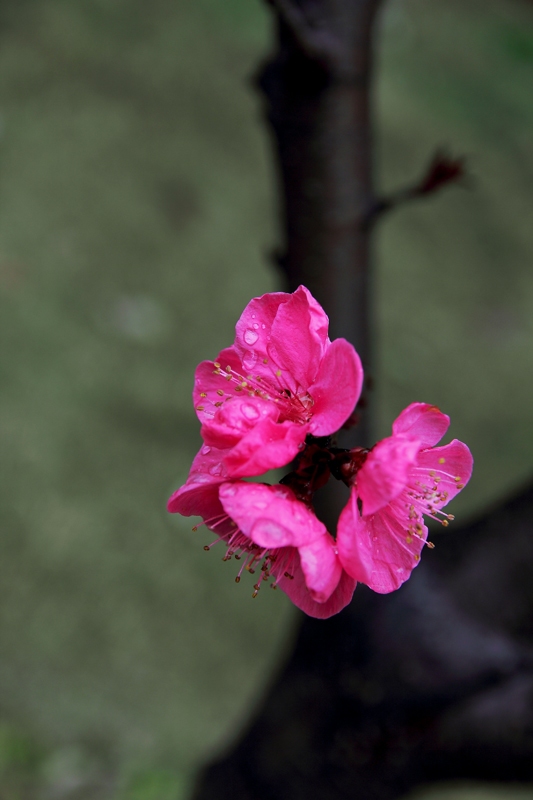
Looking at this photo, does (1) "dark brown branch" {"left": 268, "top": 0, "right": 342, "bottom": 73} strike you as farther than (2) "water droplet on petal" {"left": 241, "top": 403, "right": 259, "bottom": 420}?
Yes

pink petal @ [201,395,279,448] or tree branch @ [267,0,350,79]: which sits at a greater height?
tree branch @ [267,0,350,79]

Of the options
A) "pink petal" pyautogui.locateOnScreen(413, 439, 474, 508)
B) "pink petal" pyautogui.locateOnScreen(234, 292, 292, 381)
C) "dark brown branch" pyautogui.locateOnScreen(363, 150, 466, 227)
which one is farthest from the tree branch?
"pink petal" pyautogui.locateOnScreen(413, 439, 474, 508)

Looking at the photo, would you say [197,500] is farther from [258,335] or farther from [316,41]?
[316,41]

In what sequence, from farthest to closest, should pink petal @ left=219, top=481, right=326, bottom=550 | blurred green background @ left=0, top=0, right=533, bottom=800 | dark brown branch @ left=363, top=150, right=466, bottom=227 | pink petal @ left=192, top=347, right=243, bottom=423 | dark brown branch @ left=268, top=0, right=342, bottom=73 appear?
1. blurred green background @ left=0, top=0, right=533, bottom=800
2. dark brown branch @ left=363, top=150, right=466, bottom=227
3. dark brown branch @ left=268, top=0, right=342, bottom=73
4. pink petal @ left=192, top=347, right=243, bottom=423
5. pink petal @ left=219, top=481, right=326, bottom=550

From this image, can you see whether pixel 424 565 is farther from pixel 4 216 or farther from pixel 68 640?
pixel 4 216

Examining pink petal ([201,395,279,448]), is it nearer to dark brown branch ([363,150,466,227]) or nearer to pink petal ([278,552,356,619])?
pink petal ([278,552,356,619])

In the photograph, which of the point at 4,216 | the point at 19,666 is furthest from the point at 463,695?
the point at 4,216

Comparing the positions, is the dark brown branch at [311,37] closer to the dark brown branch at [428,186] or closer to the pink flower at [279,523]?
the dark brown branch at [428,186]
